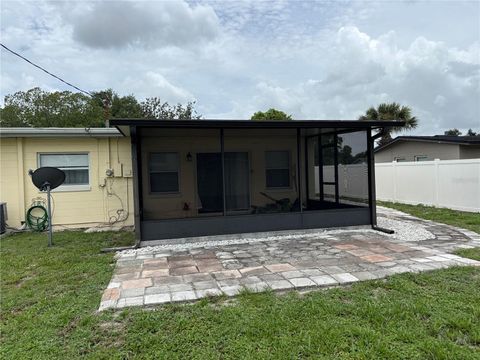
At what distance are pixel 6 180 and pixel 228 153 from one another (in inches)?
206

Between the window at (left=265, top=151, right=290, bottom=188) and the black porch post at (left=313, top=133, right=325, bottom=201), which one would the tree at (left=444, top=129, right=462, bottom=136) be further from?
the black porch post at (left=313, top=133, right=325, bottom=201)

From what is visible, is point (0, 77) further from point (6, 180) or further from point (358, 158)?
point (358, 158)

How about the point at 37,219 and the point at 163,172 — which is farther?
the point at 163,172

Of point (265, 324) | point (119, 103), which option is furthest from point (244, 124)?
point (119, 103)

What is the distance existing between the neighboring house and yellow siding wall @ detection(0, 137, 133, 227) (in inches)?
467

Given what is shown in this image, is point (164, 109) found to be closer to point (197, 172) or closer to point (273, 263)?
Result: point (197, 172)

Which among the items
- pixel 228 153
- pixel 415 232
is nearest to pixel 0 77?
pixel 228 153

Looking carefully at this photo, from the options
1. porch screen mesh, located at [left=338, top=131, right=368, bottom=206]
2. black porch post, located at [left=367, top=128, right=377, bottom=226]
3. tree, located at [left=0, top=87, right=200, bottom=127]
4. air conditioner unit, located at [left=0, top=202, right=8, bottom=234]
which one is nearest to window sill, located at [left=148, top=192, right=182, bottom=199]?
air conditioner unit, located at [left=0, top=202, right=8, bottom=234]

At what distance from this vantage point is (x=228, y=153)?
27.7ft

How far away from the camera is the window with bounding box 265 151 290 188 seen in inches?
351

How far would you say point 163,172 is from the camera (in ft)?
27.6

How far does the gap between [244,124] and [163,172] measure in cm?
303

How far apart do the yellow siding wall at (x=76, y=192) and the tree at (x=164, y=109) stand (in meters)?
14.0

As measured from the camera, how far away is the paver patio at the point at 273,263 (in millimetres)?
3768
